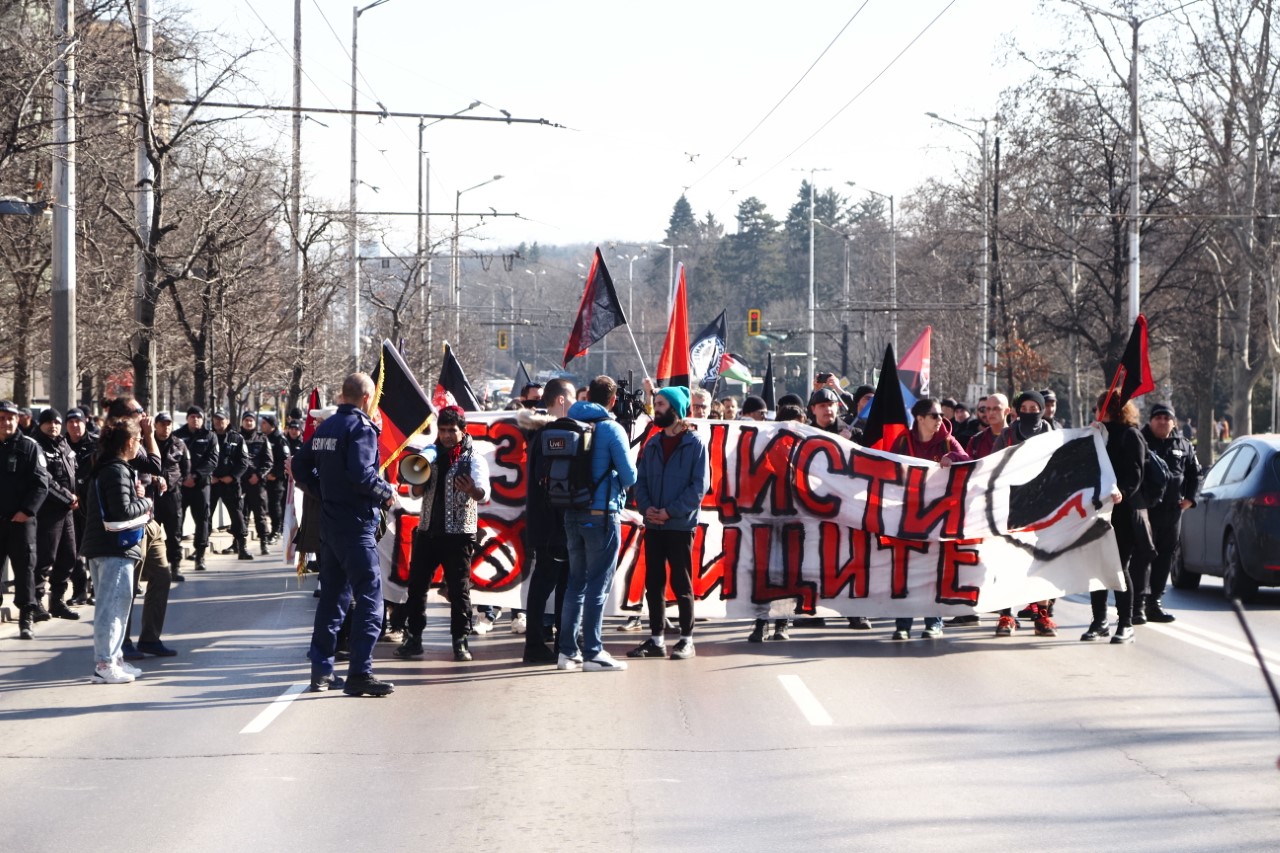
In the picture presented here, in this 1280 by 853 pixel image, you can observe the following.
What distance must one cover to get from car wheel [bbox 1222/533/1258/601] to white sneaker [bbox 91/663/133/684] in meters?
9.95

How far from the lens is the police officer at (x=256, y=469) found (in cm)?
2214

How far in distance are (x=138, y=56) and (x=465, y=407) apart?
7348 mm

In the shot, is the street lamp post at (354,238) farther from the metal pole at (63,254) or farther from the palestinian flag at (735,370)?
the metal pole at (63,254)

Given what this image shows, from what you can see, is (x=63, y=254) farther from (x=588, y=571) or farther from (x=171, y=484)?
(x=588, y=571)

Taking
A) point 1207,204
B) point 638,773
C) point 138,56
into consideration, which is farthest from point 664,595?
point 1207,204

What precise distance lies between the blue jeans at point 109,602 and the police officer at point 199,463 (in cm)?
824

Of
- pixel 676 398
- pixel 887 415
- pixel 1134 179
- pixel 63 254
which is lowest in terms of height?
pixel 887 415

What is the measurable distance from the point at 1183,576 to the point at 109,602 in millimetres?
11267

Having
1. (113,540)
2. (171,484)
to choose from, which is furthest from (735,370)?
(113,540)

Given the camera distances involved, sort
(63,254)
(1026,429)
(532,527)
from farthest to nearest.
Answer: (63,254) < (1026,429) < (532,527)

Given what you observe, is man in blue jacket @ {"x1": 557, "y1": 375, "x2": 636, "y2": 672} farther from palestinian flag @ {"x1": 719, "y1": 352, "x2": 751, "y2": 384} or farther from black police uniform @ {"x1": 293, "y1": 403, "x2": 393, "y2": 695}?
palestinian flag @ {"x1": 719, "y1": 352, "x2": 751, "y2": 384}

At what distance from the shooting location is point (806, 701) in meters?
9.91

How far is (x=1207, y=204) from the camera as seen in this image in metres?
45.3

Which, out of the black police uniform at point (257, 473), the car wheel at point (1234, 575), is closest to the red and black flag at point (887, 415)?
the car wheel at point (1234, 575)
